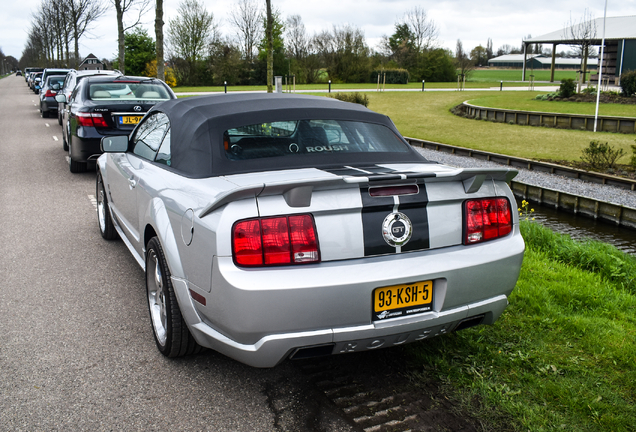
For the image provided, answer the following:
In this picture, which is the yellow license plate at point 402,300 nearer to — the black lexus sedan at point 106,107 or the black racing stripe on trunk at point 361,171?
the black racing stripe on trunk at point 361,171

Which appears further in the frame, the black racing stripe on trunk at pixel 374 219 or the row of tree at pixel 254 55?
the row of tree at pixel 254 55

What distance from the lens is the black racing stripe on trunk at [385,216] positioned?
284cm

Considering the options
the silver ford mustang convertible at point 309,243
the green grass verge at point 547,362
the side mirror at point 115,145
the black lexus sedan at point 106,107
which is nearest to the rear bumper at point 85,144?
the black lexus sedan at point 106,107

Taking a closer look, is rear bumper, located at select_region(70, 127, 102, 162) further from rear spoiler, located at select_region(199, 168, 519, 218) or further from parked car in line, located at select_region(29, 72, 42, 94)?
parked car in line, located at select_region(29, 72, 42, 94)

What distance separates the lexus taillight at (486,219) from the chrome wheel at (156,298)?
1.88 meters

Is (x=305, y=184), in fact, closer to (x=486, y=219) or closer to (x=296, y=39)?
(x=486, y=219)

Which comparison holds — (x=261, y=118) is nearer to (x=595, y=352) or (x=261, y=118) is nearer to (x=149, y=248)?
(x=149, y=248)

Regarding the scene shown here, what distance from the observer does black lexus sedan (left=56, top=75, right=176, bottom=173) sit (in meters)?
9.55

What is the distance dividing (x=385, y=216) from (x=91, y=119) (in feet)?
26.3

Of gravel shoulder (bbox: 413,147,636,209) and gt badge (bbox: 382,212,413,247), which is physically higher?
gt badge (bbox: 382,212,413,247)

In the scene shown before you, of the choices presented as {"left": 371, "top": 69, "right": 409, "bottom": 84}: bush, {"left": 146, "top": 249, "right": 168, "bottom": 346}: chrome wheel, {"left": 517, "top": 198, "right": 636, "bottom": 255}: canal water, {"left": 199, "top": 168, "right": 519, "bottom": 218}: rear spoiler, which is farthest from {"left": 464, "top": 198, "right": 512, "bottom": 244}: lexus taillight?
{"left": 371, "top": 69, "right": 409, "bottom": 84}: bush

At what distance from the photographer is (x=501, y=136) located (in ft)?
63.1

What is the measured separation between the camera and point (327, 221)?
2.78m

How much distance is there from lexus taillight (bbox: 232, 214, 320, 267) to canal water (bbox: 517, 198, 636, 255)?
7.36 metres
